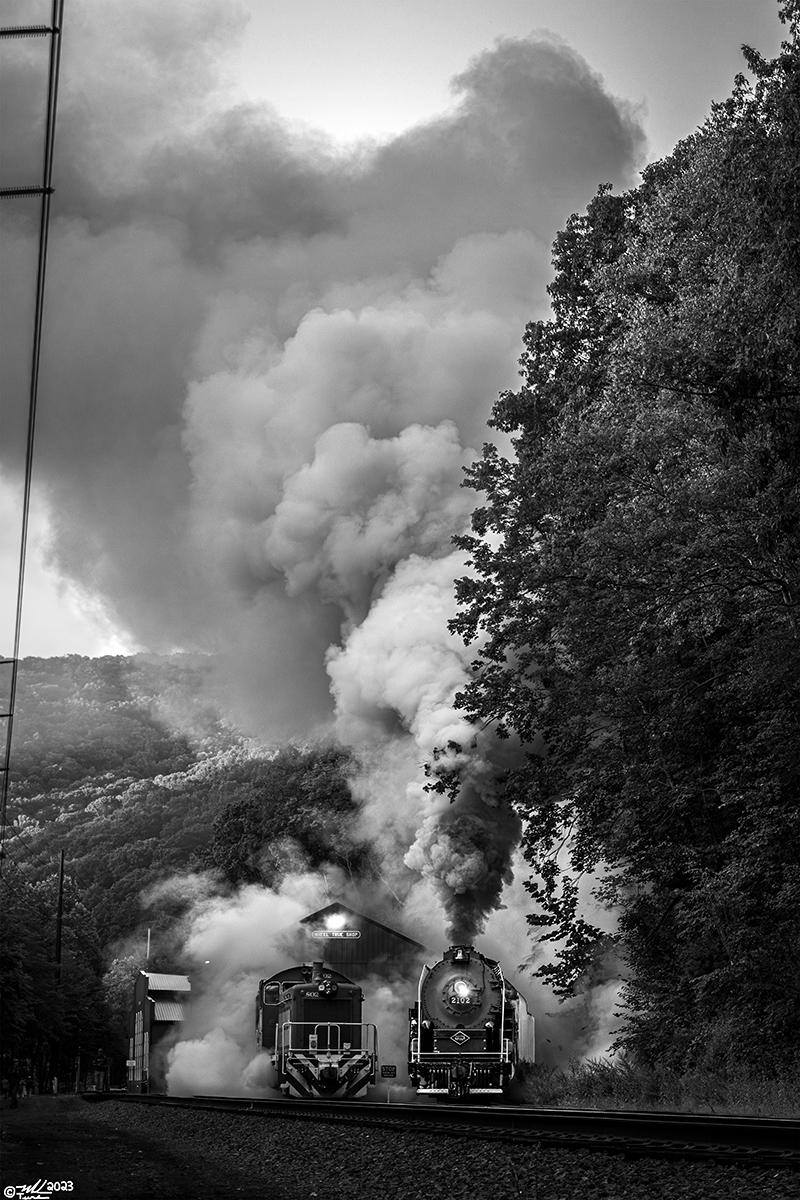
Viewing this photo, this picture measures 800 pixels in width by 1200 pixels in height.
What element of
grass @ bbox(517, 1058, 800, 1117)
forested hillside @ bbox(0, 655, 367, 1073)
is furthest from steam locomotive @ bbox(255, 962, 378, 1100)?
forested hillside @ bbox(0, 655, 367, 1073)

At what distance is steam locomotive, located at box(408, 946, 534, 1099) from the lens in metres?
26.8

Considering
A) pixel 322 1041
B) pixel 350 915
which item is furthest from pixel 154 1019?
pixel 322 1041

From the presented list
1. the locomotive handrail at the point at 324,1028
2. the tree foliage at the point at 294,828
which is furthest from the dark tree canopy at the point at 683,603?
the tree foliage at the point at 294,828

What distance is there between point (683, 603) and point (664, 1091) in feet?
29.5

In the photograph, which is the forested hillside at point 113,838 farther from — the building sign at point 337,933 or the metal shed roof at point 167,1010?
the building sign at point 337,933

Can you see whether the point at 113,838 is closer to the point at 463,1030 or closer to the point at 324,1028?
the point at 324,1028

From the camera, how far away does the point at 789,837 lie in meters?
24.1

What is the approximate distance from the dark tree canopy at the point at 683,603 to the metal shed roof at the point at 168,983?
25.4 m

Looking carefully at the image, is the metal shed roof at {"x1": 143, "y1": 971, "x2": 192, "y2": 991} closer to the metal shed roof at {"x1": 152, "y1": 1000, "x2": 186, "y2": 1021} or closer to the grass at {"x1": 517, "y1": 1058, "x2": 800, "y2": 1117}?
the metal shed roof at {"x1": 152, "y1": 1000, "x2": 186, "y2": 1021}

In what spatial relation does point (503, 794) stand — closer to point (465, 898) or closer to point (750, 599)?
point (465, 898)

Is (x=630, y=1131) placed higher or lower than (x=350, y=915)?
lower

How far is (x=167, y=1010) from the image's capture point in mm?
52281

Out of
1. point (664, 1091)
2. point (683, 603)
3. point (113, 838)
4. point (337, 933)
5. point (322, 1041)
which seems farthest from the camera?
point (113, 838)

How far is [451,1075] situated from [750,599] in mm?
11687
